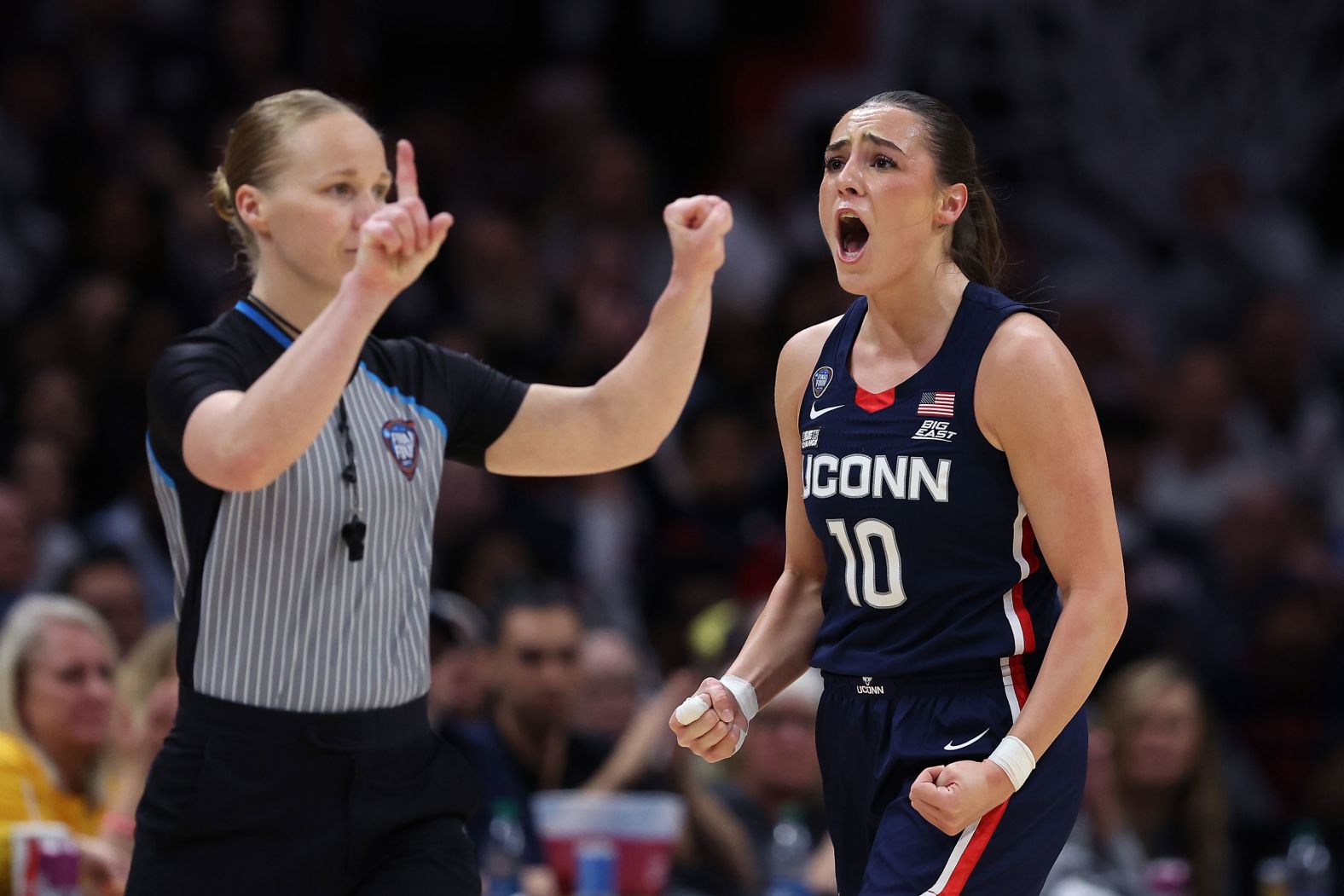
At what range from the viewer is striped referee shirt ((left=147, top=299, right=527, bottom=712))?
10.7 feet

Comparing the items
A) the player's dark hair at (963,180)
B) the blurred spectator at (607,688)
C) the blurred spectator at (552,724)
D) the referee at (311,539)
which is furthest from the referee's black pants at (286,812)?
the blurred spectator at (607,688)

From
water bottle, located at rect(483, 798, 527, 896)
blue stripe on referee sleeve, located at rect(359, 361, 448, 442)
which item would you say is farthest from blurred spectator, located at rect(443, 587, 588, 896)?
blue stripe on referee sleeve, located at rect(359, 361, 448, 442)

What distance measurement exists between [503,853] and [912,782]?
2.37 metres

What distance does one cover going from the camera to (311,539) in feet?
10.7

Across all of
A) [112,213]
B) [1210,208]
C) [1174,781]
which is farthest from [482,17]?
[1174,781]

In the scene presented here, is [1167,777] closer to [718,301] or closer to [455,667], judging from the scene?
[455,667]

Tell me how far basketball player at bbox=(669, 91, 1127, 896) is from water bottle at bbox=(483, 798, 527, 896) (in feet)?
6.22

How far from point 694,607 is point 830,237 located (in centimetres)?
442

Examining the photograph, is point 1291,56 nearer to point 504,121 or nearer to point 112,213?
point 504,121

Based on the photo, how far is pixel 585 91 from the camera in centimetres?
1034

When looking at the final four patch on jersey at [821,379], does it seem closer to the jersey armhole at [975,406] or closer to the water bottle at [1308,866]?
the jersey armhole at [975,406]

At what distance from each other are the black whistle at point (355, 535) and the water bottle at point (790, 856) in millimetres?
2445

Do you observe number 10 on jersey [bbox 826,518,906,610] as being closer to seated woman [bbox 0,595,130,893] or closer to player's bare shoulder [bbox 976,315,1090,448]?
player's bare shoulder [bbox 976,315,1090,448]

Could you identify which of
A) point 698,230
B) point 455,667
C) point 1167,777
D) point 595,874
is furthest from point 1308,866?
point 698,230
